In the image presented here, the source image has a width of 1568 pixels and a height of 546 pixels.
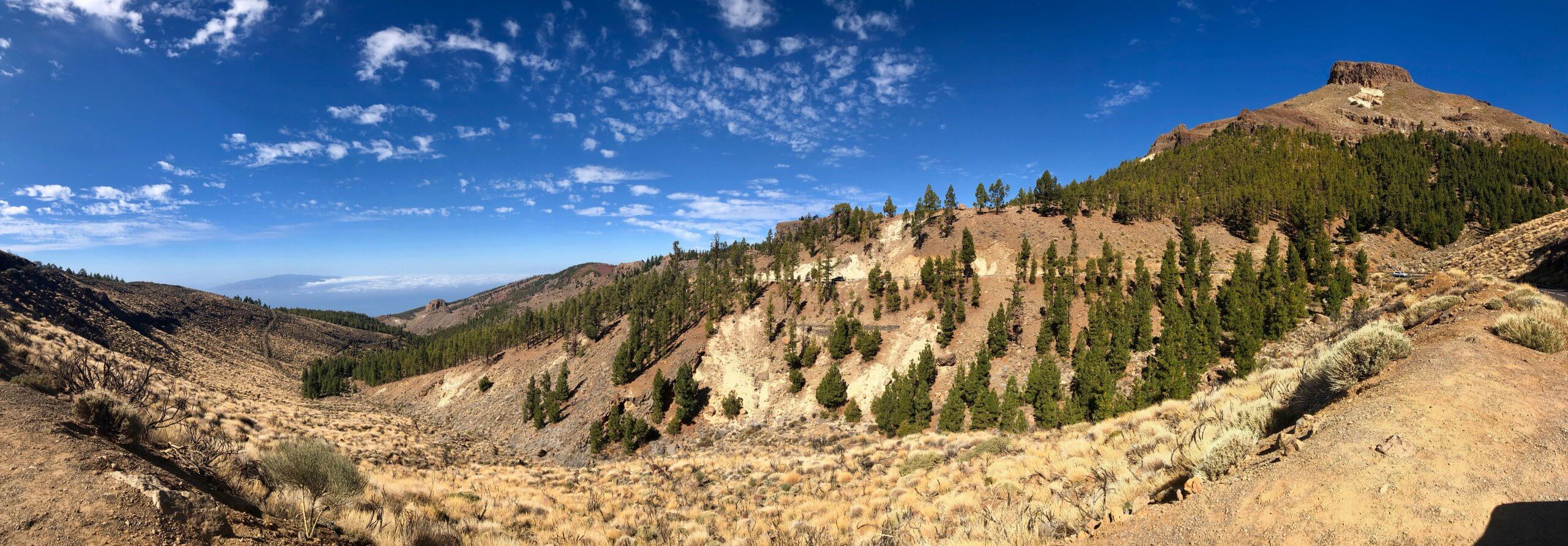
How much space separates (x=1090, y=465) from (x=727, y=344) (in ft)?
193

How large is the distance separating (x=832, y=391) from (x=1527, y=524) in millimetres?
48154

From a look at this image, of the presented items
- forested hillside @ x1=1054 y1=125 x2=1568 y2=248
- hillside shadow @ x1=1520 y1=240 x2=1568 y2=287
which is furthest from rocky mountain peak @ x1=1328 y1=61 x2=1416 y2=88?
Answer: hillside shadow @ x1=1520 y1=240 x2=1568 y2=287

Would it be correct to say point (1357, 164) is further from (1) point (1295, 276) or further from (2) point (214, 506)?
(2) point (214, 506)

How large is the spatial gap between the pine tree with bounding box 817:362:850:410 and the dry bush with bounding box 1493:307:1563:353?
4414 centimetres

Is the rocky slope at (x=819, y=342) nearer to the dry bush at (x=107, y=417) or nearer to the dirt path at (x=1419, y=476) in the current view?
the dirt path at (x=1419, y=476)

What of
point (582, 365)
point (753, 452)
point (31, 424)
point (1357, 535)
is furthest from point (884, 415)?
point (582, 365)

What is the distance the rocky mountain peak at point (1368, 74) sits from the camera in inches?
6265

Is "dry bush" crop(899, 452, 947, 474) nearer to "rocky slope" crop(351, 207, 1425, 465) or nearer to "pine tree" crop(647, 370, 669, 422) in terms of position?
"rocky slope" crop(351, 207, 1425, 465)

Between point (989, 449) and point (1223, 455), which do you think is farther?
point (989, 449)

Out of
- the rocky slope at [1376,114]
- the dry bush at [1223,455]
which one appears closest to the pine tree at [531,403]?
the dry bush at [1223,455]

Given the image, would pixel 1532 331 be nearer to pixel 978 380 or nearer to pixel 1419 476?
pixel 1419 476

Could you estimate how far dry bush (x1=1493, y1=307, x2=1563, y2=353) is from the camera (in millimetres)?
9883

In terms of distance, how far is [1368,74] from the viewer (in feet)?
527

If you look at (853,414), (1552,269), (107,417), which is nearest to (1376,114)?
(1552,269)
